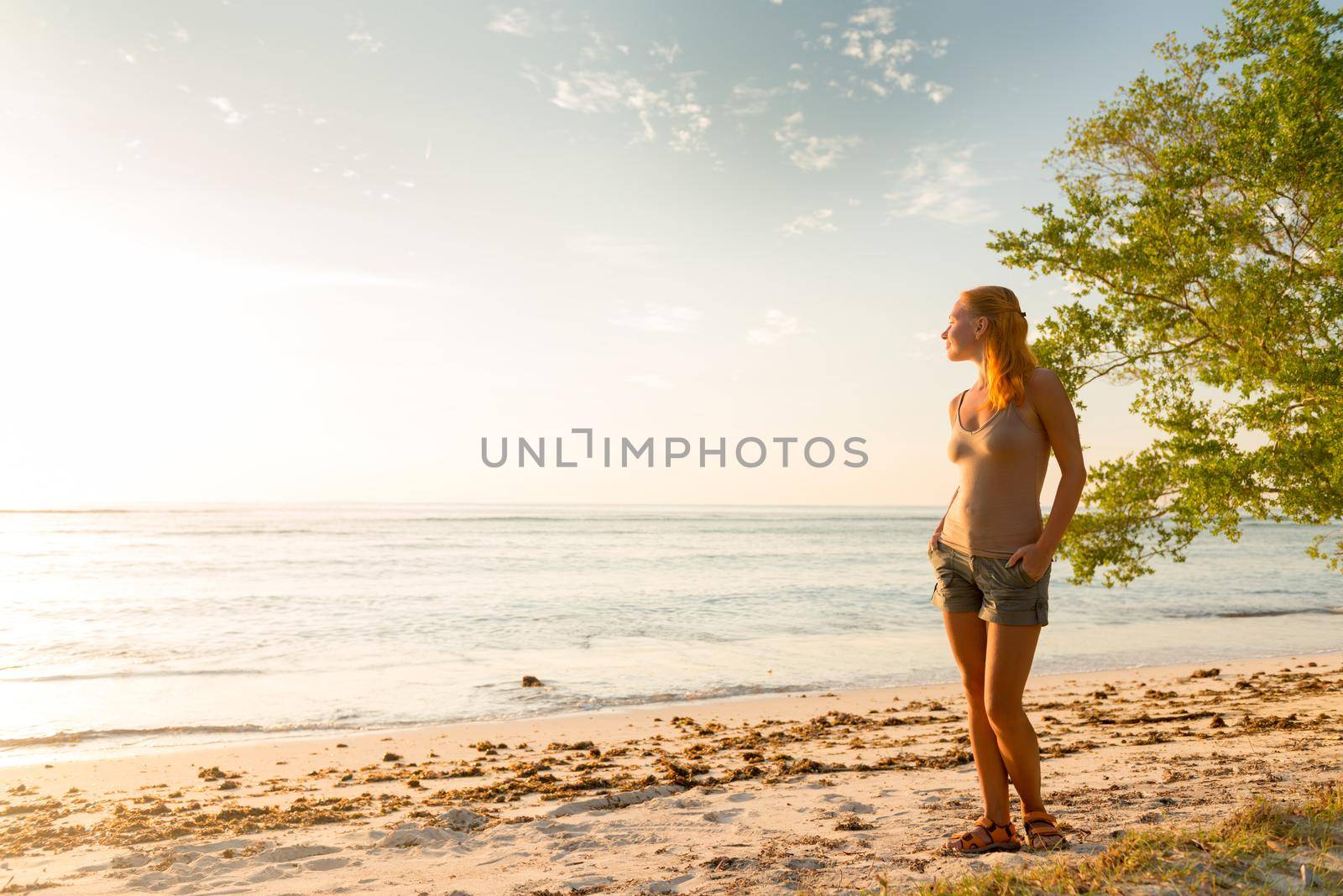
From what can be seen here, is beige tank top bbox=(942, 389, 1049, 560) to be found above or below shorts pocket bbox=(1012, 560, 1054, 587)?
above

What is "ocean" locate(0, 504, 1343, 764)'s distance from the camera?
9.78 m

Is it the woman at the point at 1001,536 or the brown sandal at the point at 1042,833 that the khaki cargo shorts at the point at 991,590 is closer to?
the woman at the point at 1001,536

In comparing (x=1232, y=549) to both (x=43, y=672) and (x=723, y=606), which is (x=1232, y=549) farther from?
(x=43, y=672)

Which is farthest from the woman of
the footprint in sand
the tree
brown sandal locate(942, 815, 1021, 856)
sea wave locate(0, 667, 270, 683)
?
sea wave locate(0, 667, 270, 683)

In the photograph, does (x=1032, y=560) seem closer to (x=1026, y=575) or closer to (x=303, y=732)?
(x=1026, y=575)

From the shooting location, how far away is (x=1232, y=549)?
42.7 metres

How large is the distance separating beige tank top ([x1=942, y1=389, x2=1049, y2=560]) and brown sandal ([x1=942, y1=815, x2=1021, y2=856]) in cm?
125

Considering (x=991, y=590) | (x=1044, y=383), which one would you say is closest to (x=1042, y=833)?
(x=991, y=590)

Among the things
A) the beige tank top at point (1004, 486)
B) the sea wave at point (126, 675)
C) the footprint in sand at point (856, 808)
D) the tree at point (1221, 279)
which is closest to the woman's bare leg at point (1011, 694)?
the beige tank top at point (1004, 486)

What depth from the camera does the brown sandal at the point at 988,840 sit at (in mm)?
3447

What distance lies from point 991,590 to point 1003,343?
1008 millimetres

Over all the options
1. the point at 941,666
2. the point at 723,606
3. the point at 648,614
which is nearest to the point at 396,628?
the point at 648,614

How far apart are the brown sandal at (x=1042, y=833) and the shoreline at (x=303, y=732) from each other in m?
6.33

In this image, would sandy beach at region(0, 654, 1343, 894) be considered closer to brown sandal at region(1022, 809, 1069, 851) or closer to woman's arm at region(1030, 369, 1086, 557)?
brown sandal at region(1022, 809, 1069, 851)
